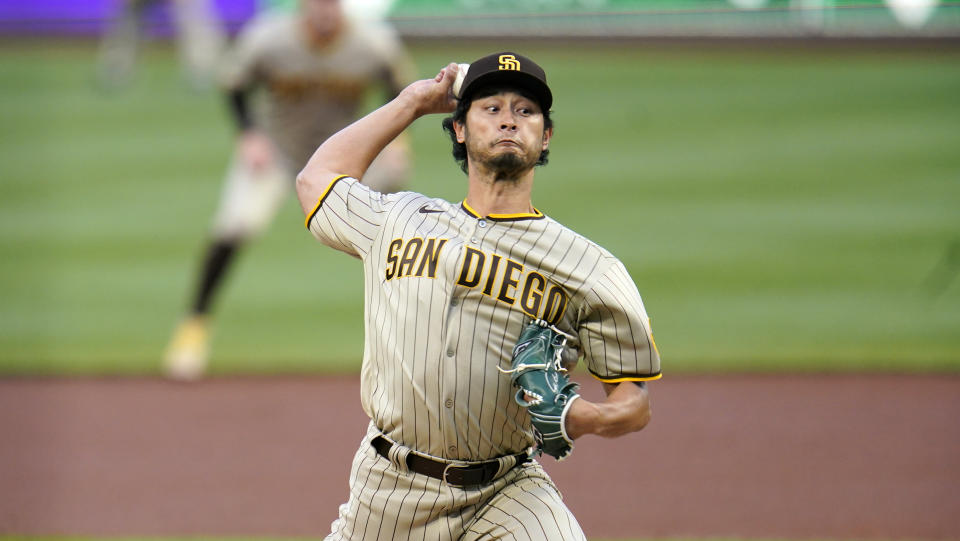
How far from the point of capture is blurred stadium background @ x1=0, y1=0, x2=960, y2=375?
9.11m

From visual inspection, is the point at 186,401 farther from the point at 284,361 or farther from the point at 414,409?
the point at 414,409

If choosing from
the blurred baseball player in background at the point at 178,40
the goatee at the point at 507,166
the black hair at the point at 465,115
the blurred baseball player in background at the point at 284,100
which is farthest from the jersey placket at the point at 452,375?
the blurred baseball player in background at the point at 178,40

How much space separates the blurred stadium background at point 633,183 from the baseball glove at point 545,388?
4747 millimetres

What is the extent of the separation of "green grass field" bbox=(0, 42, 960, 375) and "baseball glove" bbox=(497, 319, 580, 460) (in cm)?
533

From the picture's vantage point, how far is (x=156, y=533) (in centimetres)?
520

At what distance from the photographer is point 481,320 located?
9.92 ft

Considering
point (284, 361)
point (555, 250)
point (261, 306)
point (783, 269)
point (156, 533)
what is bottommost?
point (156, 533)

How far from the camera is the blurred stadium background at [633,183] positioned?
9109 mm

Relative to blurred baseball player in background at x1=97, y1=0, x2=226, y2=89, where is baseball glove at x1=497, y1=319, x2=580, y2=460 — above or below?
below

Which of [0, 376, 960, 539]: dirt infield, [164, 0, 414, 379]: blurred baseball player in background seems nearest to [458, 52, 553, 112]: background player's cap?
[0, 376, 960, 539]: dirt infield

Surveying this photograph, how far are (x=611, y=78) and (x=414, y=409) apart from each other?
13102mm

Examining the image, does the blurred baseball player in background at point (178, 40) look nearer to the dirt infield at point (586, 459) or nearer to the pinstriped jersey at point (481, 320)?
the dirt infield at point (586, 459)

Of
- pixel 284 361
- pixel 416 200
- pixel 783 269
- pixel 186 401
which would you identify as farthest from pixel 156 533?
pixel 783 269

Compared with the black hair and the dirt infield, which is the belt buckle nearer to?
the black hair
